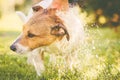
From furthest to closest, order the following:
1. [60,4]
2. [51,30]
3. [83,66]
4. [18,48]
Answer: [83,66]
[60,4]
[51,30]
[18,48]

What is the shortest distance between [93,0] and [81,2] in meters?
6.28

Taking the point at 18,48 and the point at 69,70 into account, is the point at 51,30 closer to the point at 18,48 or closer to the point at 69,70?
the point at 18,48

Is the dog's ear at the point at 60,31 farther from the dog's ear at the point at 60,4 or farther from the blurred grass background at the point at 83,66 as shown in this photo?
the blurred grass background at the point at 83,66

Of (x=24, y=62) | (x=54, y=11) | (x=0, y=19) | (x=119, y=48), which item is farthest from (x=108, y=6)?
(x=54, y=11)

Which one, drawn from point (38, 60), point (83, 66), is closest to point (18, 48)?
point (38, 60)

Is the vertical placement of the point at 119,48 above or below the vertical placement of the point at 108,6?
above

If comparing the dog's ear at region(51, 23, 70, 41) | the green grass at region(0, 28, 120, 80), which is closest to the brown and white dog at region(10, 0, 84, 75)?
the dog's ear at region(51, 23, 70, 41)

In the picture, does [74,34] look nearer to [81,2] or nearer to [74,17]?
[74,17]

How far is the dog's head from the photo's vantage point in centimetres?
506

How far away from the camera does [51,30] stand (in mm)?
5160

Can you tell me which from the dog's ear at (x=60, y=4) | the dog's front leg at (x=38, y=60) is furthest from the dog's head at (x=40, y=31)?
the dog's front leg at (x=38, y=60)

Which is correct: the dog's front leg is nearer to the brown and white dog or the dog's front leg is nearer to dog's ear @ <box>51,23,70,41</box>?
the brown and white dog

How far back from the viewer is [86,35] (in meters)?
5.75

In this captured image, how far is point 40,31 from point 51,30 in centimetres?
12
